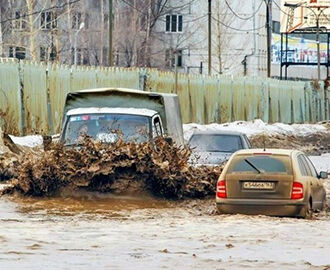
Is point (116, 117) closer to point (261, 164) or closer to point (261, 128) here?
point (261, 164)

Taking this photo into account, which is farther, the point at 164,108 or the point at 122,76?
the point at 122,76

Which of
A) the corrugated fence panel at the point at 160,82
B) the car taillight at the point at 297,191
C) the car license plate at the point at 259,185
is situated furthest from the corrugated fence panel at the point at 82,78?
the car taillight at the point at 297,191

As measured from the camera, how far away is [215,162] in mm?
24594

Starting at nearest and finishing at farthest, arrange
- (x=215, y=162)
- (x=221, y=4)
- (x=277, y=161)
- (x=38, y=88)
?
(x=277, y=161) < (x=215, y=162) < (x=38, y=88) < (x=221, y=4)

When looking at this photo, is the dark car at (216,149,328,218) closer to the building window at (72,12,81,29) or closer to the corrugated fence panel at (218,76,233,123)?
the corrugated fence panel at (218,76,233,123)

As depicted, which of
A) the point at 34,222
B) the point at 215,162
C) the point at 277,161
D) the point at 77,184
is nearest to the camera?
the point at 34,222

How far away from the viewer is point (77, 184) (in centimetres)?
2172

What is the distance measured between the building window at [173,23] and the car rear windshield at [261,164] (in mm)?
73614

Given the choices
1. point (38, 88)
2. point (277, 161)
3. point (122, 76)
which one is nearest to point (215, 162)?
point (277, 161)

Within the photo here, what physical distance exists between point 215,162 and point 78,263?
1295 centimetres

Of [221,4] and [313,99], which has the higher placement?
[221,4]

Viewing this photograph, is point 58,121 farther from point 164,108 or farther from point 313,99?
point 313,99

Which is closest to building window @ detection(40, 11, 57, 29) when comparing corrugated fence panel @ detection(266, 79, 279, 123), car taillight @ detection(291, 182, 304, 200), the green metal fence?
corrugated fence panel @ detection(266, 79, 279, 123)

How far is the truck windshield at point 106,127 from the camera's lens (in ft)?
74.2
